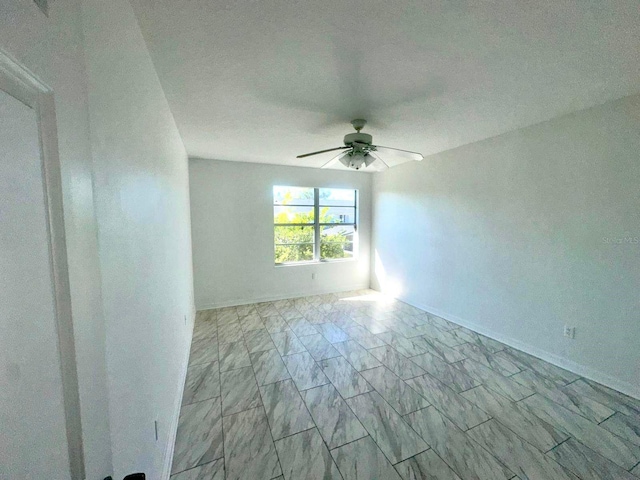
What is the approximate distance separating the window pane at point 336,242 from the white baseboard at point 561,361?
2.26m

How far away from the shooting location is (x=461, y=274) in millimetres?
3459

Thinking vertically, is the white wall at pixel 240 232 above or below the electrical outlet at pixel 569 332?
above

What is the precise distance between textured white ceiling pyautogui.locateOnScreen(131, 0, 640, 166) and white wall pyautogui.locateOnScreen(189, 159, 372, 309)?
155 centimetres

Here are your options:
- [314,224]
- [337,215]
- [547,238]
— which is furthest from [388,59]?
[337,215]

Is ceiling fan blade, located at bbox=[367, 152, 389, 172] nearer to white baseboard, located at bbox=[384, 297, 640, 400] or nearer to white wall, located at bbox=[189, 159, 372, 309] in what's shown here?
white wall, located at bbox=[189, 159, 372, 309]

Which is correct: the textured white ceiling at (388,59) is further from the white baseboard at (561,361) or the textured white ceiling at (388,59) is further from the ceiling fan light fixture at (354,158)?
the white baseboard at (561,361)

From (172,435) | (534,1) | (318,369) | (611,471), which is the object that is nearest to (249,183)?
(318,369)

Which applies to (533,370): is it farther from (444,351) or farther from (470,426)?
(470,426)

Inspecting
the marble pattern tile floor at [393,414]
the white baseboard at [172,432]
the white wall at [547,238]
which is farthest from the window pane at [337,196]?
the white baseboard at [172,432]

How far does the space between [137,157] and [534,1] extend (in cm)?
199

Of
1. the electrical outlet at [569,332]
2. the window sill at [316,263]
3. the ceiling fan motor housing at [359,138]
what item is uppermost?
the ceiling fan motor housing at [359,138]

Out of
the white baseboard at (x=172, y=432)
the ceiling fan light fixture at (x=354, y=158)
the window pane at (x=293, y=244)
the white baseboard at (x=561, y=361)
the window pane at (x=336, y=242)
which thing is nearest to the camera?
the white baseboard at (x=172, y=432)

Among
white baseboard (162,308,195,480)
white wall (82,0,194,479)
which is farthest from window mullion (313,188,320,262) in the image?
white wall (82,0,194,479)

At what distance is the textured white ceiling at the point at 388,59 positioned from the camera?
48.1 inches
